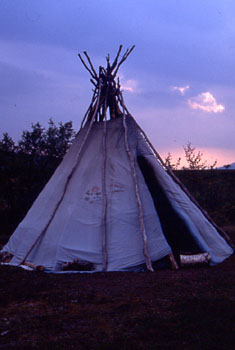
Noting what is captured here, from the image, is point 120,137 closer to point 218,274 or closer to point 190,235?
point 190,235

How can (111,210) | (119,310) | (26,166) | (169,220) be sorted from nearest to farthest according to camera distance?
(119,310) → (111,210) → (169,220) → (26,166)

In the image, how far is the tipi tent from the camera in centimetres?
795

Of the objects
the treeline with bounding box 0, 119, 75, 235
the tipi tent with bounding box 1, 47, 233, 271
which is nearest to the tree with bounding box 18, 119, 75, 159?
the treeline with bounding box 0, 119, 75, 235

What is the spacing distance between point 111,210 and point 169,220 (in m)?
1.42

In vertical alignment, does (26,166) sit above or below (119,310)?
above

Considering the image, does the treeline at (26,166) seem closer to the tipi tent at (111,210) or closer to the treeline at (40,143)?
the treeline at (40,143)

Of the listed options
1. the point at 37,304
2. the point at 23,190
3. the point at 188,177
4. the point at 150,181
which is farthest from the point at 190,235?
the point at 188,177

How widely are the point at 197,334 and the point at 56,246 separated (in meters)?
4.57

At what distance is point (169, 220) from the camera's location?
905 cm

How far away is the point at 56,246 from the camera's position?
26.8 feet

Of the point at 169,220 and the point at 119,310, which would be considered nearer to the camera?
the point at 119,310

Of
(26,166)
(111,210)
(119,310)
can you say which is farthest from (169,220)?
(26,166)

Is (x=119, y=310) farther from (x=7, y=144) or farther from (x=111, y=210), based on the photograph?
(x=7, y=144)

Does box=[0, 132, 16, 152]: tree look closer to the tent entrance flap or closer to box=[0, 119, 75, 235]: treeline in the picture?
box=[0, 119, 75, 235]: treeline
